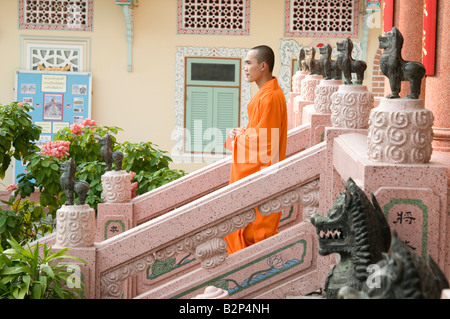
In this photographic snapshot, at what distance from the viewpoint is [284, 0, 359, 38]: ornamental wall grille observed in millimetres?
12625

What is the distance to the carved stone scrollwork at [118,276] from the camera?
412 cm

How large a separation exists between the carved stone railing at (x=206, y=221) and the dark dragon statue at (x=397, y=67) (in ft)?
4.12

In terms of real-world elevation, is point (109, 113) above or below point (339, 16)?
below

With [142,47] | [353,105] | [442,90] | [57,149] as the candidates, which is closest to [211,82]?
[142,47]

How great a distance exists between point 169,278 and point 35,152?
191cm

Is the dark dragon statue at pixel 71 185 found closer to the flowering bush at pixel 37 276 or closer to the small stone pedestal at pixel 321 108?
the flowering bush at pixel 37 276

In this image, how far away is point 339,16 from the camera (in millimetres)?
12648

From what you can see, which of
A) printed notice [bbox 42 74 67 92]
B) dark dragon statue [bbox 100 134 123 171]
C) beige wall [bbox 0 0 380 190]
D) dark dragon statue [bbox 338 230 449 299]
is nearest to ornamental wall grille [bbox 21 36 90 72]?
beige wall [bbox 0 0 380 190]

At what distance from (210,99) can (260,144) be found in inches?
294

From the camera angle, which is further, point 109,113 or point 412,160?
point 109,113

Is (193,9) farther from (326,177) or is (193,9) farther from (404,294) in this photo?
(404,294)

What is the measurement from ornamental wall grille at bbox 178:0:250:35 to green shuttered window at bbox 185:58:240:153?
1.67 ft

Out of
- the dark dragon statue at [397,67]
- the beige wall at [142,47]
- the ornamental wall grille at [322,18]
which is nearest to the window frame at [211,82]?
the beige wall at [142,47]
